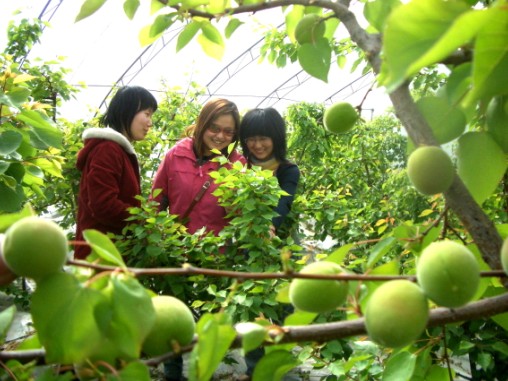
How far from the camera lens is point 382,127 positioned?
704cm

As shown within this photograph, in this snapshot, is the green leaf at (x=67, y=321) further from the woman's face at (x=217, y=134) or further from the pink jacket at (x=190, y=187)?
the woman's face at (x=217, y=134)

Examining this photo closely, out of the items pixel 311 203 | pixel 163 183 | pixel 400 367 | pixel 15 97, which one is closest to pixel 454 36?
pixel 400 367

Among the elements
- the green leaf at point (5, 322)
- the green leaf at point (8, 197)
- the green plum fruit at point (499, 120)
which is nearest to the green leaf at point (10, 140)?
the green leaf at point (8, 197)

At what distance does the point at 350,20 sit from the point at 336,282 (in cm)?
38

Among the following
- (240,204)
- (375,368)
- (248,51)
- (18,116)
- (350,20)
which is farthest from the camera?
(248,51)

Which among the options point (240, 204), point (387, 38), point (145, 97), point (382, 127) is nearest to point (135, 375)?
point (387, 38)

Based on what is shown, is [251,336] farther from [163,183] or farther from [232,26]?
[163,183]

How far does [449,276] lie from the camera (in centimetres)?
45

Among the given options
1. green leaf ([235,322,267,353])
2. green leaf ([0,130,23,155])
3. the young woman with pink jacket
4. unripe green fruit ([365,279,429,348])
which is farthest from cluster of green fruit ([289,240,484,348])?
the young woman with pink jacket

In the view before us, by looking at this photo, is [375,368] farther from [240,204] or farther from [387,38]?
[387,38]

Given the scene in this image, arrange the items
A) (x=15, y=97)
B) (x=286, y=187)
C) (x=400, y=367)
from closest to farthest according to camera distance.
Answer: (x=400, y=367) → (x=15, y=97) → (x=286, y=187)

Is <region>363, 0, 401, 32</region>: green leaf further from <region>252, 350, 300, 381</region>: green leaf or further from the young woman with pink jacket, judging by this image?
the young woman with pink jacket

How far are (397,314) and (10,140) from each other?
45.0 inches

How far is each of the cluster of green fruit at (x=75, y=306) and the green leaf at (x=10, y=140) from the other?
89 cm
